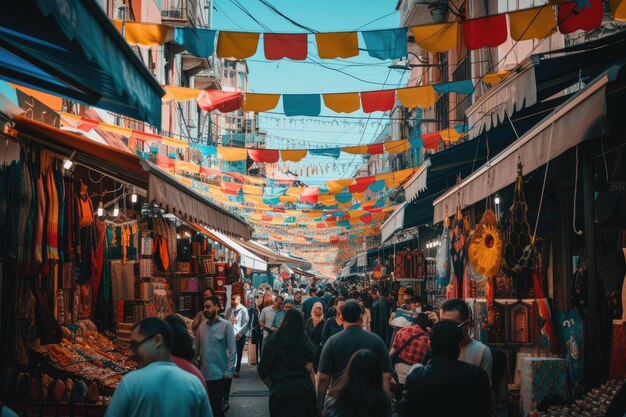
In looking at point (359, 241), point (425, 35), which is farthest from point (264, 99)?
point (359, 241)

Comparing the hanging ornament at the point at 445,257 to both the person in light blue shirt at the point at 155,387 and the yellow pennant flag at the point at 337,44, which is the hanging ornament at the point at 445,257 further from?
the person in light blue shirt at the point at 155,387

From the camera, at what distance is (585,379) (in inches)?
262

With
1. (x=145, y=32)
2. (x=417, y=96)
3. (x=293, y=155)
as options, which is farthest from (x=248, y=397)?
(x=145, y=32)

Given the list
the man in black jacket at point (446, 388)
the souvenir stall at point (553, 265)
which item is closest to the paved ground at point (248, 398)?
the souvenir stall at point (553, 265)

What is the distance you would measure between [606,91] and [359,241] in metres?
41.4

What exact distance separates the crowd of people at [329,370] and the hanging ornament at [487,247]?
0.84 meters

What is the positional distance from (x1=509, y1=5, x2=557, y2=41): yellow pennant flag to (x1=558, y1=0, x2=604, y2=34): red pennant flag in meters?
0.30

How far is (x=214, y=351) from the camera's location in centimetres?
970

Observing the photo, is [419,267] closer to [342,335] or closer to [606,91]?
[342,335]

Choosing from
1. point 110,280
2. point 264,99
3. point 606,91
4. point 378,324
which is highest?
point 264,99

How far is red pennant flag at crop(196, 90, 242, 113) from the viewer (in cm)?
1344

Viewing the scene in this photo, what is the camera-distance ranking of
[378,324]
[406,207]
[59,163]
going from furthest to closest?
1. [406,207]
2. [378,324]
3. [59,163]

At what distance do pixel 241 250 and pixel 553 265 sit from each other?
12.2 m

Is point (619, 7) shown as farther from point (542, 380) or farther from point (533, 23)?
point (542, 380)
